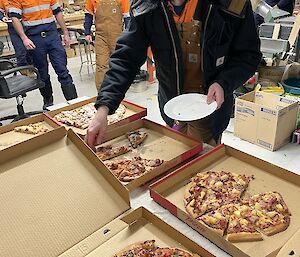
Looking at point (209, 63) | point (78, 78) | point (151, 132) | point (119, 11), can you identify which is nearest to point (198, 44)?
point (209, 63)

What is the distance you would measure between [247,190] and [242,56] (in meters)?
0.63

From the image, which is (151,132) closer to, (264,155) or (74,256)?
(74,256)

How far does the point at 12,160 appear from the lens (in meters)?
1.16

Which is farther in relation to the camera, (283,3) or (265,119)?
(283,3)

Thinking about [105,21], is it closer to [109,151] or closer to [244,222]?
[109,151]

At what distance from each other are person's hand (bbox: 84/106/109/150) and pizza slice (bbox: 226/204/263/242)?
593 millimetres

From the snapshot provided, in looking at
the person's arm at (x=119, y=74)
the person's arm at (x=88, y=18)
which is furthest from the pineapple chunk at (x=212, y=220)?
the person's arm at (x=88, y=18)

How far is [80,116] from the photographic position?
2.11 metres

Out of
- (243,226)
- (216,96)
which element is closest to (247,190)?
(243,226)

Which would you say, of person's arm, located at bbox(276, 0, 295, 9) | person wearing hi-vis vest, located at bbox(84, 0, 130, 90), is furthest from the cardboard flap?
person's arm, located at bbox(276, 0, 295, 9)

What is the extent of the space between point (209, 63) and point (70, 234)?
37.0 inches

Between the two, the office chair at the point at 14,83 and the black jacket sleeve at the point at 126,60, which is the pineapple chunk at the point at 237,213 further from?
the office chair at the point at 14,83

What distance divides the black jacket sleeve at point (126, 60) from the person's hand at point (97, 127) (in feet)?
0.28

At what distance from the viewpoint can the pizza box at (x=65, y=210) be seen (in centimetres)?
97
